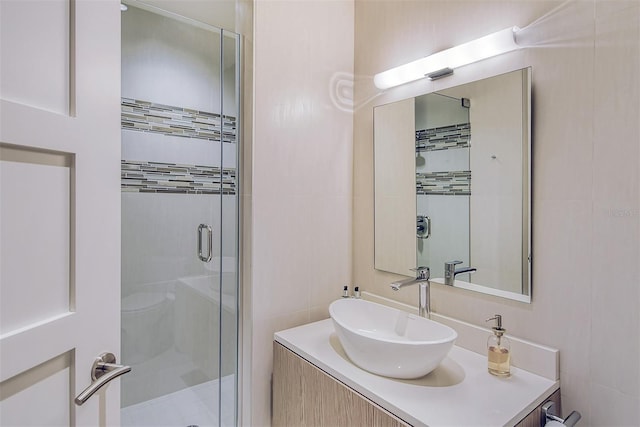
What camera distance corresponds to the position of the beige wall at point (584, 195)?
0.97 metres

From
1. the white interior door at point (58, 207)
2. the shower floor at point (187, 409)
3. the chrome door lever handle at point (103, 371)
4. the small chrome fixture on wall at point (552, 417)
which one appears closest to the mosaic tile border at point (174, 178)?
the white interior door at point (58, 207)

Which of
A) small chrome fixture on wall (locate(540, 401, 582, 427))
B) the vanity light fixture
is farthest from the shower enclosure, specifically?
small chrome fixture on wall (locate(540, 401, 582, 427))

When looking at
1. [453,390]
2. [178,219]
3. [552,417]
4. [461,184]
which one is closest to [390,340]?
[453,390]

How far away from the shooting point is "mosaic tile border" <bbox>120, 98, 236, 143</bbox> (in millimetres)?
1226

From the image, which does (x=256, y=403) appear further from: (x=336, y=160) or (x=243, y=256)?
(x=336, y=160)

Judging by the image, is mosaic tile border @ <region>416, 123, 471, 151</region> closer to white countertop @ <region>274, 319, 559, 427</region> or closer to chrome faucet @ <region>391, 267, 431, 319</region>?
chrome faucet @ <region>391, 267, 431, 319</region>

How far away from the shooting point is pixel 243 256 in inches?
58.7

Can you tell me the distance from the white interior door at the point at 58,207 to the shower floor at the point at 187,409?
2.02ft

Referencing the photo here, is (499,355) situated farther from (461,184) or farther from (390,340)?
(461,184)

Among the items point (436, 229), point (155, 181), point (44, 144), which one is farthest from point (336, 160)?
point (44, 144)

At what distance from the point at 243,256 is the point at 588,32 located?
1406mm

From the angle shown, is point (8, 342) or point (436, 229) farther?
point (436, 229)

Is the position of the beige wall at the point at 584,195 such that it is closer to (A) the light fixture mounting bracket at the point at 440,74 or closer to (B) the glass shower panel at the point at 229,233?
(A) the light fixture mounting bracket at the point at 440,74

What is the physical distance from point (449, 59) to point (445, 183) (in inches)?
18.6
